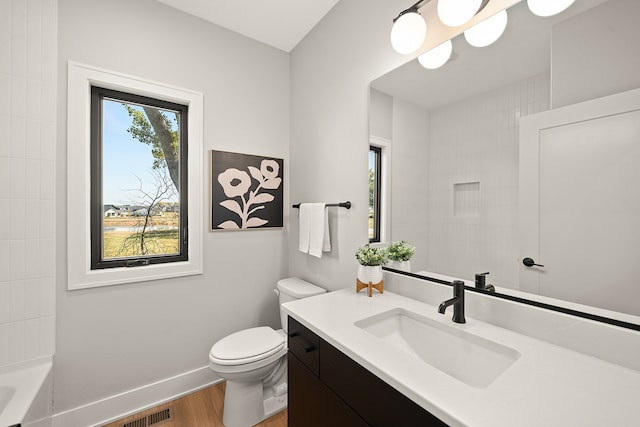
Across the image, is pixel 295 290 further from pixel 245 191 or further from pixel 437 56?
pixel 437 56

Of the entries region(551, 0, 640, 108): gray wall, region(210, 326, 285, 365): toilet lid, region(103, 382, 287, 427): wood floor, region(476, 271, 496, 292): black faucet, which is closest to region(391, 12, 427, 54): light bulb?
region(551, 0, 640, 108): gray wall

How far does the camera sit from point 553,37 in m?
0.86

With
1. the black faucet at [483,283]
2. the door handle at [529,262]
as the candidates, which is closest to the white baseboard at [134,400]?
the black faucet at [483,283]

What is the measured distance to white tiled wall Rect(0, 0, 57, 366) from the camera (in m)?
1.33

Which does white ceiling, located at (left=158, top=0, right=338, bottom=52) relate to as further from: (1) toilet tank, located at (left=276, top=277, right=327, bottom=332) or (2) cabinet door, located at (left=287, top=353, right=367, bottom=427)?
(2) cabinet door, located at (left=287, top=353, right=367, bottom=427)

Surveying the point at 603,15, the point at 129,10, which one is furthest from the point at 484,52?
the point at 129,10

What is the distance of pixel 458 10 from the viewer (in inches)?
41.0

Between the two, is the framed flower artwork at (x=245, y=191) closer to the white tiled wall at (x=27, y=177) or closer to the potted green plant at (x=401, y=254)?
the white tiled wall at (x=27, y=177)

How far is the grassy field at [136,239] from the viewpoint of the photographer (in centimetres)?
170

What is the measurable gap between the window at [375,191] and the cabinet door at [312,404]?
74cm

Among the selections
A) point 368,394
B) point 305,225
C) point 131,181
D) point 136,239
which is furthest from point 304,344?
point 131,181

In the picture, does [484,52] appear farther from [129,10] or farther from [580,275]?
[129,10]

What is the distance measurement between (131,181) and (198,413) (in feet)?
5.02

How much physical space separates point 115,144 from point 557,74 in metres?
2.23
